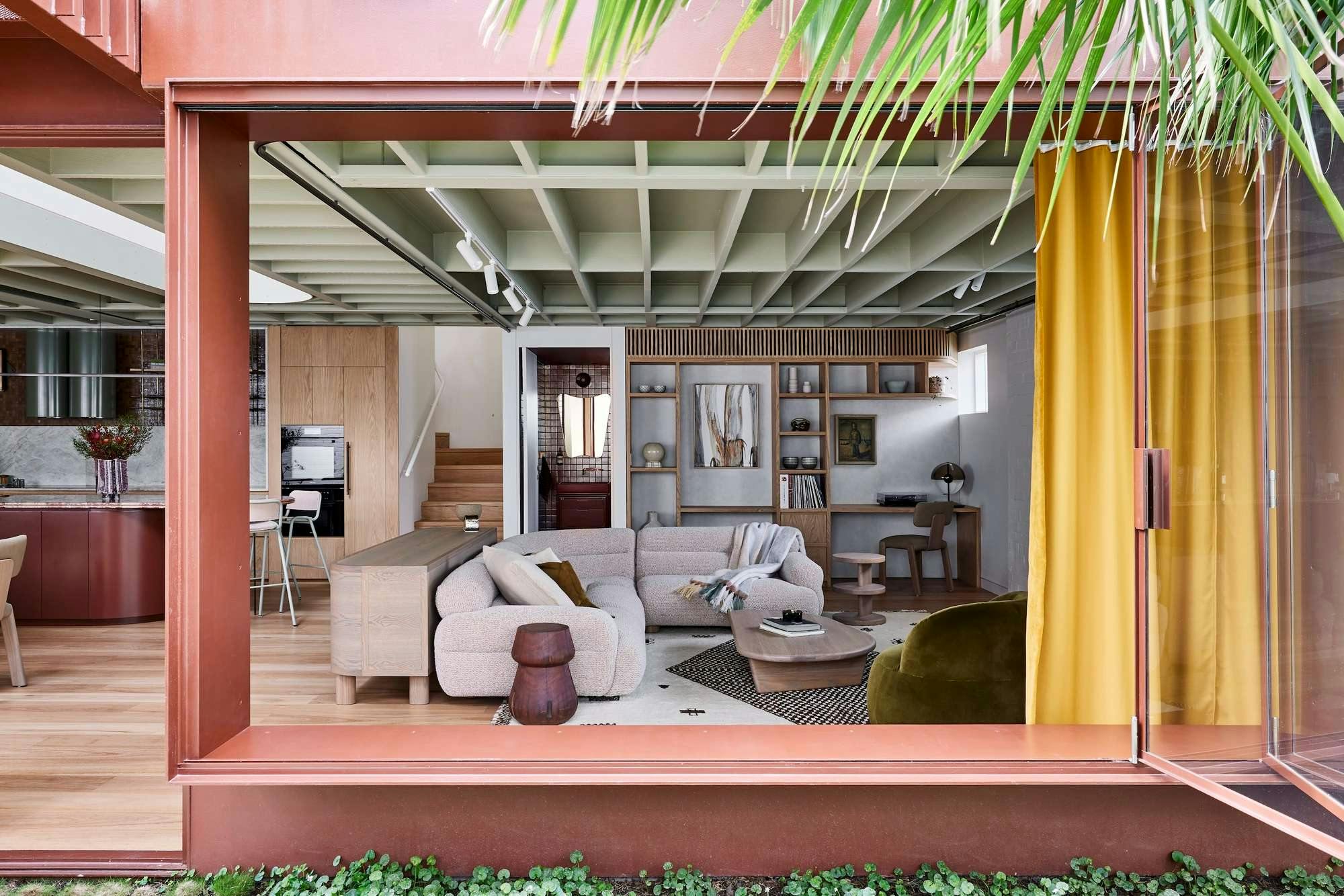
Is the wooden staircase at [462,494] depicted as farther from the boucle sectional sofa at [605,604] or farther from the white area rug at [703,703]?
the white area rug at [703,703]

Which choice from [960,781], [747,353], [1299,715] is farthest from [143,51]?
[747,353]

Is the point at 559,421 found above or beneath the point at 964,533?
above

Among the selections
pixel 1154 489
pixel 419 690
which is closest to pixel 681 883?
pixel 1154 489

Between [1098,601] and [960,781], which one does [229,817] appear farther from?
[1098,601]

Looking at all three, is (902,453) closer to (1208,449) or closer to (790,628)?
(790,628)

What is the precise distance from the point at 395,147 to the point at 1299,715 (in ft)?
11.3

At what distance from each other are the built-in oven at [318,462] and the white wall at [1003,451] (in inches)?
249

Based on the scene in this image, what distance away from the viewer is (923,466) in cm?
815

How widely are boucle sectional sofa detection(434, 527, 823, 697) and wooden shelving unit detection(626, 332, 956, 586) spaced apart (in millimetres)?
1581

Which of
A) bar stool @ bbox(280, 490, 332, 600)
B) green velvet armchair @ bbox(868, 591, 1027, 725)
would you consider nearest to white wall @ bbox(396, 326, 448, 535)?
bar stool @ bbox(280, 490, 332, 600)

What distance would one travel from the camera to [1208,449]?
6.79ft

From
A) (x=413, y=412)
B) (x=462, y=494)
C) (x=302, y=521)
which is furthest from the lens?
(x=462, y=494)

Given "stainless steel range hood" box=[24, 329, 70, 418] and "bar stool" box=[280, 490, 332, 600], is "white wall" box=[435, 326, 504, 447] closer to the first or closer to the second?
"bar stool" box=[280, 490, 332, 600]

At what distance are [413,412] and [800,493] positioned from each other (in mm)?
4218
